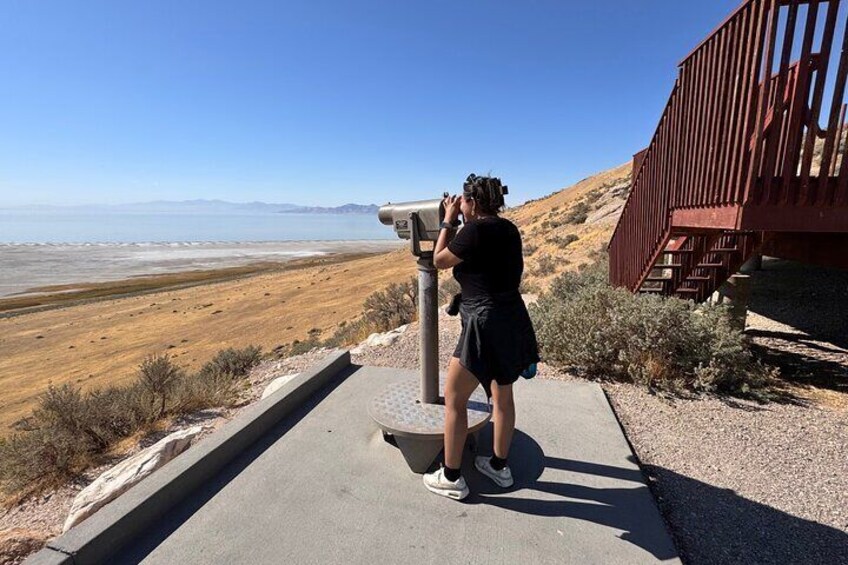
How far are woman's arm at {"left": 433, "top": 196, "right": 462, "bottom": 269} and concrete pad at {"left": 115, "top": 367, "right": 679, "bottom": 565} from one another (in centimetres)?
148

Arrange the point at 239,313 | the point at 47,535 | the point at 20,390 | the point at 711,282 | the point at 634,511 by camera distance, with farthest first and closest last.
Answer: the point at 239,313, the point at 20,390, the point at 711,282, the point at 47,535, the point at 634,511

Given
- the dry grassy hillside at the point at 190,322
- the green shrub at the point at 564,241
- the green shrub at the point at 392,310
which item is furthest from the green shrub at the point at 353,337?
the green shrub at the point at 564,241

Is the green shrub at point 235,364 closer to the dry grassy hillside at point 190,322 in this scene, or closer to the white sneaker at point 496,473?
the dry grassy hillside at point 190,322

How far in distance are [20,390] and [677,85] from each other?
15620mm

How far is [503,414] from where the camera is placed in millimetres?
2588

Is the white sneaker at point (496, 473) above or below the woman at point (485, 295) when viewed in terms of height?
below

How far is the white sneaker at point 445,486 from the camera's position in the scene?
8.83ft

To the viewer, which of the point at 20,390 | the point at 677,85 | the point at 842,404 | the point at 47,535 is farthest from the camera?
the point at 20,390

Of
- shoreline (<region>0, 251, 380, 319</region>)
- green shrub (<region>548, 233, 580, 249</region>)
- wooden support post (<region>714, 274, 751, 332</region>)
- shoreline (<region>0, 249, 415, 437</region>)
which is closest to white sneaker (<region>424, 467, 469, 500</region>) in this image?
wooden support post (<region>714, 274, 751, 332</region>)

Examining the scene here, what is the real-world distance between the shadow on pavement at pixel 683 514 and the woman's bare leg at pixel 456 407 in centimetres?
38

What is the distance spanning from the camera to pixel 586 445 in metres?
3.39

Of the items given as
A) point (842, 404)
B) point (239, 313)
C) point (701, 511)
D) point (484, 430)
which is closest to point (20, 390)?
point (239, 313)

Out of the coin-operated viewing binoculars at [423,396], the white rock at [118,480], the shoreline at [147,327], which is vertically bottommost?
the shoreline at [147,327]

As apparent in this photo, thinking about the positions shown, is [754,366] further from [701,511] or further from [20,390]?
[20,390]
